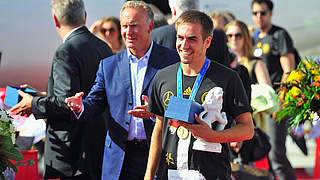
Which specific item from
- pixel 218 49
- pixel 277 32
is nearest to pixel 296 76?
pixel 218 49

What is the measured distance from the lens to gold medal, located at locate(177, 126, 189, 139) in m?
3.22

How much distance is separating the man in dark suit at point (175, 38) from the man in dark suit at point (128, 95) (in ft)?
2.17

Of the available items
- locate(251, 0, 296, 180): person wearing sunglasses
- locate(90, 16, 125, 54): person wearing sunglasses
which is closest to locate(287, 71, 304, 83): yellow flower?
locate(251, 0, 296, 180): person wearing sunglasses

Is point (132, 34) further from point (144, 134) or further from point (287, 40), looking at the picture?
point (287, 40)

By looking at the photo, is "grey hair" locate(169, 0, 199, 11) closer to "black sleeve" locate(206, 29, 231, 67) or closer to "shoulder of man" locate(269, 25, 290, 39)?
"black sleeve" locate(206, 29, 231, 67)

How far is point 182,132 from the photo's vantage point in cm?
324

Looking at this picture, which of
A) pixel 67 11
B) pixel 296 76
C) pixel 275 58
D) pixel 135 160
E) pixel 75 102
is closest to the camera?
pixel 75 102

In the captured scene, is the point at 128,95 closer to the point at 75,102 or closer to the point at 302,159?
the point at 75,102

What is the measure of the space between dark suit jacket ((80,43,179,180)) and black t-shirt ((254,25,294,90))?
123 inches

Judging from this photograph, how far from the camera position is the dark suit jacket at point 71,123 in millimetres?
4391

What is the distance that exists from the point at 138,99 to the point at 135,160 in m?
0.44

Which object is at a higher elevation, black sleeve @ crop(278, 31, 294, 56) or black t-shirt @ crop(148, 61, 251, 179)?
black sleeve @ crop(278, 31, 294, 56)

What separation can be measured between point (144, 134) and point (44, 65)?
320cm

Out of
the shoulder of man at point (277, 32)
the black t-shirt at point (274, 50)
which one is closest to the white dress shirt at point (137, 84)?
the black t-shirt at point (274, 50)
